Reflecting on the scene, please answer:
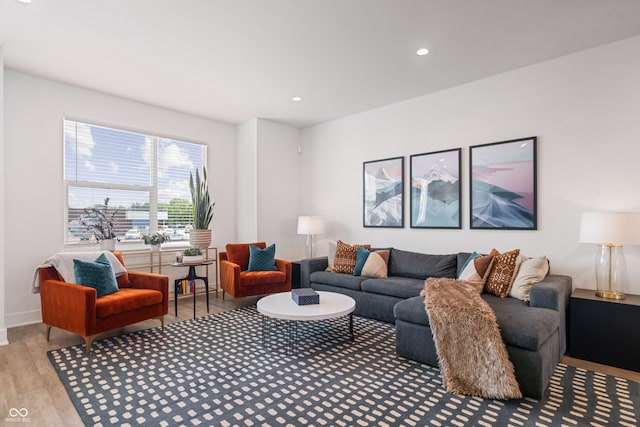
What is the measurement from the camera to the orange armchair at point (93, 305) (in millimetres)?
2930

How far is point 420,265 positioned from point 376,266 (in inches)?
20.8

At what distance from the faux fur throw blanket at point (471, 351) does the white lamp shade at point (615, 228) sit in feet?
3.88

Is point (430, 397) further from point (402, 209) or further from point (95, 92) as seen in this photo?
point (95, 92)

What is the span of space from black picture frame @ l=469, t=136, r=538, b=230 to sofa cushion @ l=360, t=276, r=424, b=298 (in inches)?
39.9

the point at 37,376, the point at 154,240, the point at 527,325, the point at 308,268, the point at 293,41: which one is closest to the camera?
the point at 527,325

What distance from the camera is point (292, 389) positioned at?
7.60ft

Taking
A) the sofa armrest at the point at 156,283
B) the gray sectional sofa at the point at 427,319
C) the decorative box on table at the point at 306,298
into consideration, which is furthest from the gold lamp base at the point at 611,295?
the sofa armrest at the point at 156,283

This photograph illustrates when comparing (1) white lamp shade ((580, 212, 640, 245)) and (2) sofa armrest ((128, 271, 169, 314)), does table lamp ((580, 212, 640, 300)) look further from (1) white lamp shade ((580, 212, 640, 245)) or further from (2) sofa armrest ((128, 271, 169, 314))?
(2) sofa armrest ((128, 271, 169, 314))

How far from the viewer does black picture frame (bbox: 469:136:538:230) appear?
3.55 m

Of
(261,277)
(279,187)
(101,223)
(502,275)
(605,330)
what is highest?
(279,187)

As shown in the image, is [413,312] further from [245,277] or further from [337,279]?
[245,277]

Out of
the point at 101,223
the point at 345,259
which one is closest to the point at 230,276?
the point at 345,259

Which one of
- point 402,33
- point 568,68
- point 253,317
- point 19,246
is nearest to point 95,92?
point 19,246

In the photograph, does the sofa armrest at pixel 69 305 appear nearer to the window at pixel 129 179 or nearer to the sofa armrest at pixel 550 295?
the window at pixel 129 179
